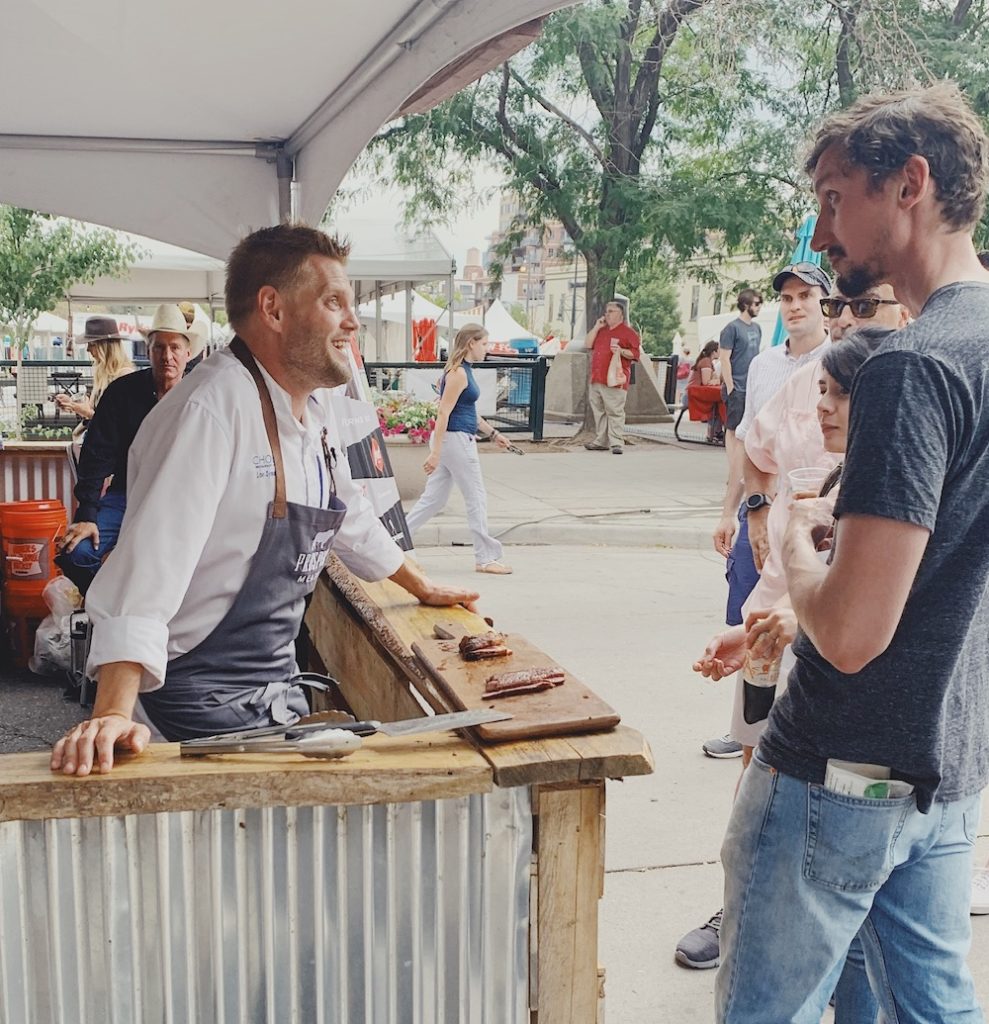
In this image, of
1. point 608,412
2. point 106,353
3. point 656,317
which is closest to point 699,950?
point 106,353

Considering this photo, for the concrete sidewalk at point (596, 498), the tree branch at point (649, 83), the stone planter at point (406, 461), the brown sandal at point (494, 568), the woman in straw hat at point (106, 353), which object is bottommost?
the brown sandal at point (494, 568)

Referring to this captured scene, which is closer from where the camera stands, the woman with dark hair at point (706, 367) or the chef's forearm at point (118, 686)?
the chef's forearm at point (118, 686)

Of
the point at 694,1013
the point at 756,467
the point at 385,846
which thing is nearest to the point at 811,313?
the point at 756,467

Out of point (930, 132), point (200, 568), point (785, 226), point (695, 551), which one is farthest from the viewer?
point (785, 226)

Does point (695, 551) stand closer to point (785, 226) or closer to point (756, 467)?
point (756, 467)

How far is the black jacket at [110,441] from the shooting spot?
466 centimetres

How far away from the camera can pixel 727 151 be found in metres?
17.7

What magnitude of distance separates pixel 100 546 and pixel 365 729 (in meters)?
3.00

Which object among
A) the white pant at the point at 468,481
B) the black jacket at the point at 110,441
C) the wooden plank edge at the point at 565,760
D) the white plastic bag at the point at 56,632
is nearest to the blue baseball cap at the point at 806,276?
the black jacket at the point at 110,441

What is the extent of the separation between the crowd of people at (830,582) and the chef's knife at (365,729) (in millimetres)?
111

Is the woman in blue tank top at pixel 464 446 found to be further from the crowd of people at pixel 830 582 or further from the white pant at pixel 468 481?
the crowd of people at pixel 830 582

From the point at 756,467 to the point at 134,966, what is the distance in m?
2.74

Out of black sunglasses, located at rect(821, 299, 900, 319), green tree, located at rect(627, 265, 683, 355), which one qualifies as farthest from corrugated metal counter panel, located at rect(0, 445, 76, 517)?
green tree, located at rect(627, 265, 683, 355)

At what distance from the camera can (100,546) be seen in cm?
450
